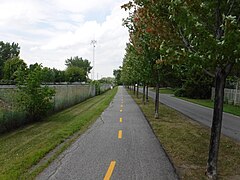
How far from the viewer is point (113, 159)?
7.33 metres

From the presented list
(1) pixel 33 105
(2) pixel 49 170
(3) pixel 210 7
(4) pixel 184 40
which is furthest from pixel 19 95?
(3) pixel 210 7

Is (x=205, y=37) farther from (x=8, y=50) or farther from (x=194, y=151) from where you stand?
(x=8, y=50)

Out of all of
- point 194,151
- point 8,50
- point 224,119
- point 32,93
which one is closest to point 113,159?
point 194,151

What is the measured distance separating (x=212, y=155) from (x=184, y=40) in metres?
2.67

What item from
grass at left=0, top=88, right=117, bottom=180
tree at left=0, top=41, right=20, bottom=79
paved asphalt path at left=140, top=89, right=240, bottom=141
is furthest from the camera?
tree at left=0, top=41, right=20, bottom=79

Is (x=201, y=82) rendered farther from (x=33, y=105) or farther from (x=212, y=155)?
(x=212, y=155)

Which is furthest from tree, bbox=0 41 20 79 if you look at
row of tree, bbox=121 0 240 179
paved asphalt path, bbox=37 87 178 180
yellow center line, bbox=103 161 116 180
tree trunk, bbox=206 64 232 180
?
tree trunk, bbox=206 64 232 180

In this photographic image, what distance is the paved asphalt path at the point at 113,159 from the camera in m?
6.03

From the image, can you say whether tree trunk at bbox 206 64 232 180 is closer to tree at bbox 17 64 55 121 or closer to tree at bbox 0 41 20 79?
tree at bbox 17 64 55 121

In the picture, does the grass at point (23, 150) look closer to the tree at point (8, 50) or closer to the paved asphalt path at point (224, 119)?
the paved asphalt path at point (224, 119)

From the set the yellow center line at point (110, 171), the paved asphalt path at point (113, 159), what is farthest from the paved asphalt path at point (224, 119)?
the yellow center line at point (110, 171)

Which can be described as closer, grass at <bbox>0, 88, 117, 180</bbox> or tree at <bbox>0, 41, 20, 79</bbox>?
grass at <bbox>0, 88, 117, 180</bbox>

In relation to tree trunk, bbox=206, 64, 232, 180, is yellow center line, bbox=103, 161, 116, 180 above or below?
below

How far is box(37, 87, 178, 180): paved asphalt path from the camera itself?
603cm
